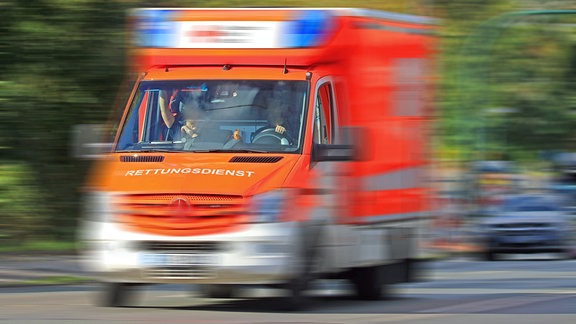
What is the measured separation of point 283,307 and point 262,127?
1.54 meters

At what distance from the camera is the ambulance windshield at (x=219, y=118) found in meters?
13.1

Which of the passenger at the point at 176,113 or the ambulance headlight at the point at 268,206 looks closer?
the ambulance headlight at the point at 268,206

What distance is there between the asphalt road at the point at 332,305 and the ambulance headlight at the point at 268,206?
0.82 metres

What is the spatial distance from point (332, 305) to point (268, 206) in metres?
2.52

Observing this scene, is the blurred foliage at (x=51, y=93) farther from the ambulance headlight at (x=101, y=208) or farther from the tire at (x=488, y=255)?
the ambulance headlight at (x=101, y=208)

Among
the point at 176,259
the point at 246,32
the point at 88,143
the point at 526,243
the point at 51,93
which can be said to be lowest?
the point at 176,259

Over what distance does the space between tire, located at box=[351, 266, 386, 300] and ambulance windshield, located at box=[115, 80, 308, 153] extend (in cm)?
279

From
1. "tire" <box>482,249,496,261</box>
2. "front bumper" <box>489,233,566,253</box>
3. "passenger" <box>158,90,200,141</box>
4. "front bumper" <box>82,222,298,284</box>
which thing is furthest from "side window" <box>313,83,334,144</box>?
→ "tire" <box>482,249,496,261</box>

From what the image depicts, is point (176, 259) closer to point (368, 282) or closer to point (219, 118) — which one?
point (219, 118)

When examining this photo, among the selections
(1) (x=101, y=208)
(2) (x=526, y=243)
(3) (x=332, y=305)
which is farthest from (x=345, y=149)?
(2) (x=526, y=243)

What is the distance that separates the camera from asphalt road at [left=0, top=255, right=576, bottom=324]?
12.6 meters

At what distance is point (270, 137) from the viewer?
42.9 ft

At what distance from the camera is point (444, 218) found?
97.6ft

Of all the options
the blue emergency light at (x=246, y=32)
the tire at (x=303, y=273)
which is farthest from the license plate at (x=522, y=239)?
the tire at (x=303, y=273)
